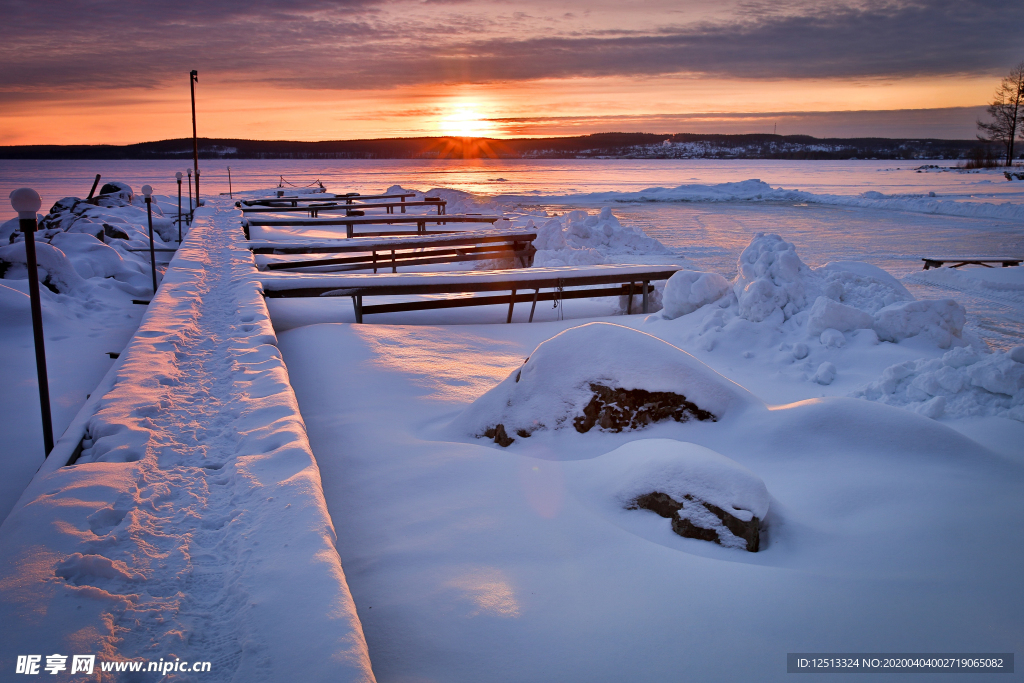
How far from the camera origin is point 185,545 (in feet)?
7.83

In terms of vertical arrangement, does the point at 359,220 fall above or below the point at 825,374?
above

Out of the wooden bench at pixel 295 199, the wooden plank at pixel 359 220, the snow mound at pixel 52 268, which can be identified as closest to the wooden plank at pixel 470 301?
the snow mound at pixel 52 268

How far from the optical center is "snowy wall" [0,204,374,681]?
Result: 72.1 inches

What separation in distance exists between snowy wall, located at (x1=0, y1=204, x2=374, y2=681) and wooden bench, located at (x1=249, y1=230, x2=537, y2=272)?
7.62 m

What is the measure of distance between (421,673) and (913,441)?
303 cm

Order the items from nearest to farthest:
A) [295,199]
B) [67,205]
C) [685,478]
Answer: [685,478]
[67,205]
[295,199]

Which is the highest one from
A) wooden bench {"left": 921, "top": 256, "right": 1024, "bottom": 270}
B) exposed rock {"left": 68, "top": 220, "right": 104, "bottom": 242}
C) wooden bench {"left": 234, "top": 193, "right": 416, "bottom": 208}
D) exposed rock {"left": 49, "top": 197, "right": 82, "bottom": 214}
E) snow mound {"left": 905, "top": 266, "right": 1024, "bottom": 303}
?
wooden bench {"left": 234, "top": 193, "right": 416, "bottom": 208}

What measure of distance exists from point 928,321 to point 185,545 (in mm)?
6784

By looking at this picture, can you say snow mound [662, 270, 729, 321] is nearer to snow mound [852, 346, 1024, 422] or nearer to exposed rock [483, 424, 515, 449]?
snow mound [852, 346, 1024, 422]

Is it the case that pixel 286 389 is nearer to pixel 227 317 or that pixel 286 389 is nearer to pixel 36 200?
pixel 36 200

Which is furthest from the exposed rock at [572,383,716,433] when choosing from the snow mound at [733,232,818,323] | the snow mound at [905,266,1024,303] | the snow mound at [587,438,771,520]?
the snow mound at [905,266,1024,303]

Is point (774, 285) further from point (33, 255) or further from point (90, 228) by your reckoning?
point (90, 228)

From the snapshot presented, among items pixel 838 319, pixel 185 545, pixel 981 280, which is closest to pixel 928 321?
pixel 838 319

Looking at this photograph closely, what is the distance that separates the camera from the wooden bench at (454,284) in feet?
25.1
